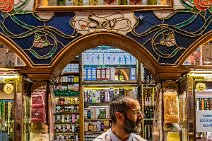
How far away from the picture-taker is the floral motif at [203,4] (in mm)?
6703

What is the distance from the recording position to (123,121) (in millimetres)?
3873

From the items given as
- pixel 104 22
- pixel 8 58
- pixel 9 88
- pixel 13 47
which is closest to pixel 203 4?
pixel 104 22

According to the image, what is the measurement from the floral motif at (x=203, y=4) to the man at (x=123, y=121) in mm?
3149

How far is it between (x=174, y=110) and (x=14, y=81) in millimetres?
2209

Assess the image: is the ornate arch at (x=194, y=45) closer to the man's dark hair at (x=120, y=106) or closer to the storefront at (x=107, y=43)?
the storefront at (x=107, y=43)

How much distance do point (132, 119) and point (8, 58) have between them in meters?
3.20

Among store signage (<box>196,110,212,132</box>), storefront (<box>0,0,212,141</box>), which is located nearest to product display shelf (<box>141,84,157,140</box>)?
storefront (<box>0,0,212,141</box>)

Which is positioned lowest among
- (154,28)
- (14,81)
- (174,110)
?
(174,110)

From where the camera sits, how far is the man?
151 inches

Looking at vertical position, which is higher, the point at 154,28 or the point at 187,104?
the point at 154,28

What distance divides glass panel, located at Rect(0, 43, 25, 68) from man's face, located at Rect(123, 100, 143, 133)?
9.93 feet

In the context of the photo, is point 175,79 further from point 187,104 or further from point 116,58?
point 116,58

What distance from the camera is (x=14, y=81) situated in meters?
6.56

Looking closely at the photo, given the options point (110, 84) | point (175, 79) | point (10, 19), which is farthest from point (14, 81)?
point (110, 84)
